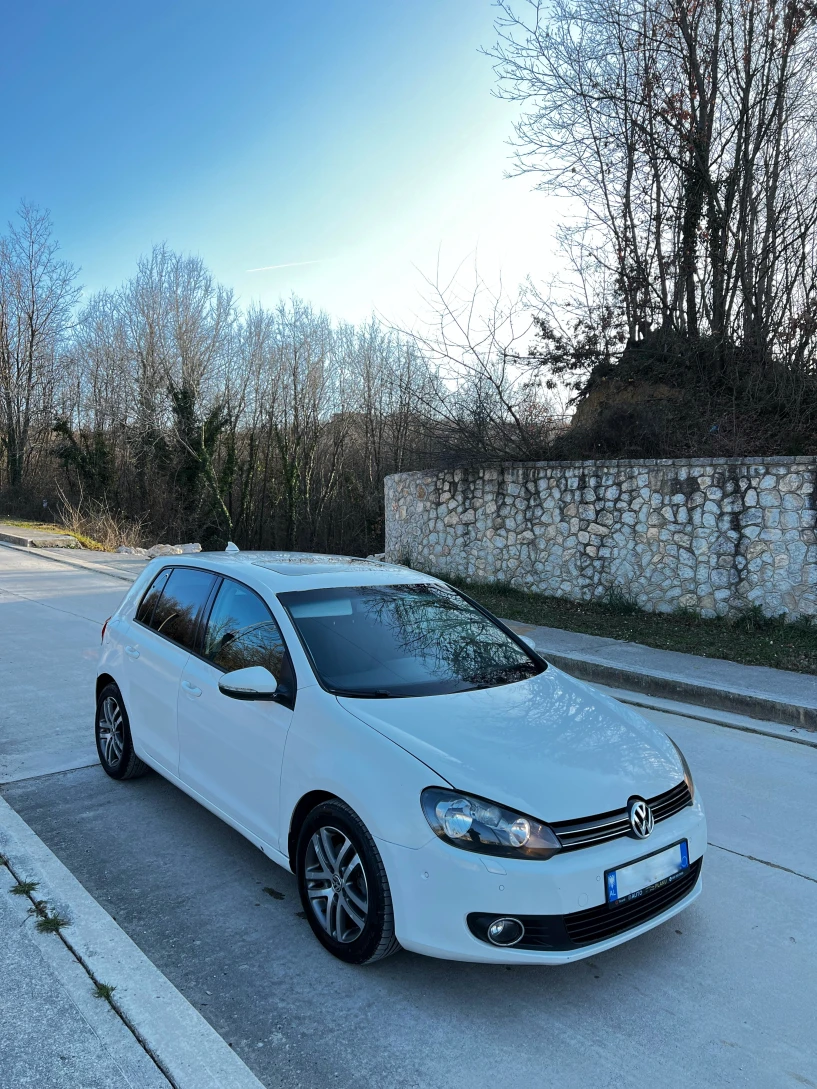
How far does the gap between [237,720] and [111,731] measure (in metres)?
1.76

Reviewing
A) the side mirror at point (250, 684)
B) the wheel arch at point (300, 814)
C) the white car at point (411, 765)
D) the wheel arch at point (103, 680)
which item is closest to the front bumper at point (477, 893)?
the white car at point (411, 765)

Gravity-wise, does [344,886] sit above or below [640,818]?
below

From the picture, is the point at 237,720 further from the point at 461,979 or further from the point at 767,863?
the point at 767,863

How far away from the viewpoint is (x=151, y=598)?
502 centimetres

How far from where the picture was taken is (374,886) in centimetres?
294

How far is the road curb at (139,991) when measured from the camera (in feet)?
8.21

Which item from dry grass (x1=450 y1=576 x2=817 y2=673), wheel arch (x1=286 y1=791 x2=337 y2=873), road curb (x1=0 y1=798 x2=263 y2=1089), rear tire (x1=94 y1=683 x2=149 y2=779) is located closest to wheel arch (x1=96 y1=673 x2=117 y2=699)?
rear tire (x1=94 y1=683 x2=149 y2=779)

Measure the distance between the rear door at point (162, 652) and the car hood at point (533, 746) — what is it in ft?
4.66

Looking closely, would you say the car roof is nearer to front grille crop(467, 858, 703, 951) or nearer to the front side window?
the front side window

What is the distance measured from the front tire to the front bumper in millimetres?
75

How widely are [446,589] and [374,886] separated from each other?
7.32 ft

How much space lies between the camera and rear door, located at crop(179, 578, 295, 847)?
3.53 metres

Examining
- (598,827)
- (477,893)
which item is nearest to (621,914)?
(598,827)

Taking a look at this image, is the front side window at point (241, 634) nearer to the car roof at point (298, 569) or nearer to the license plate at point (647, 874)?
the car roof at point (298, 569)
